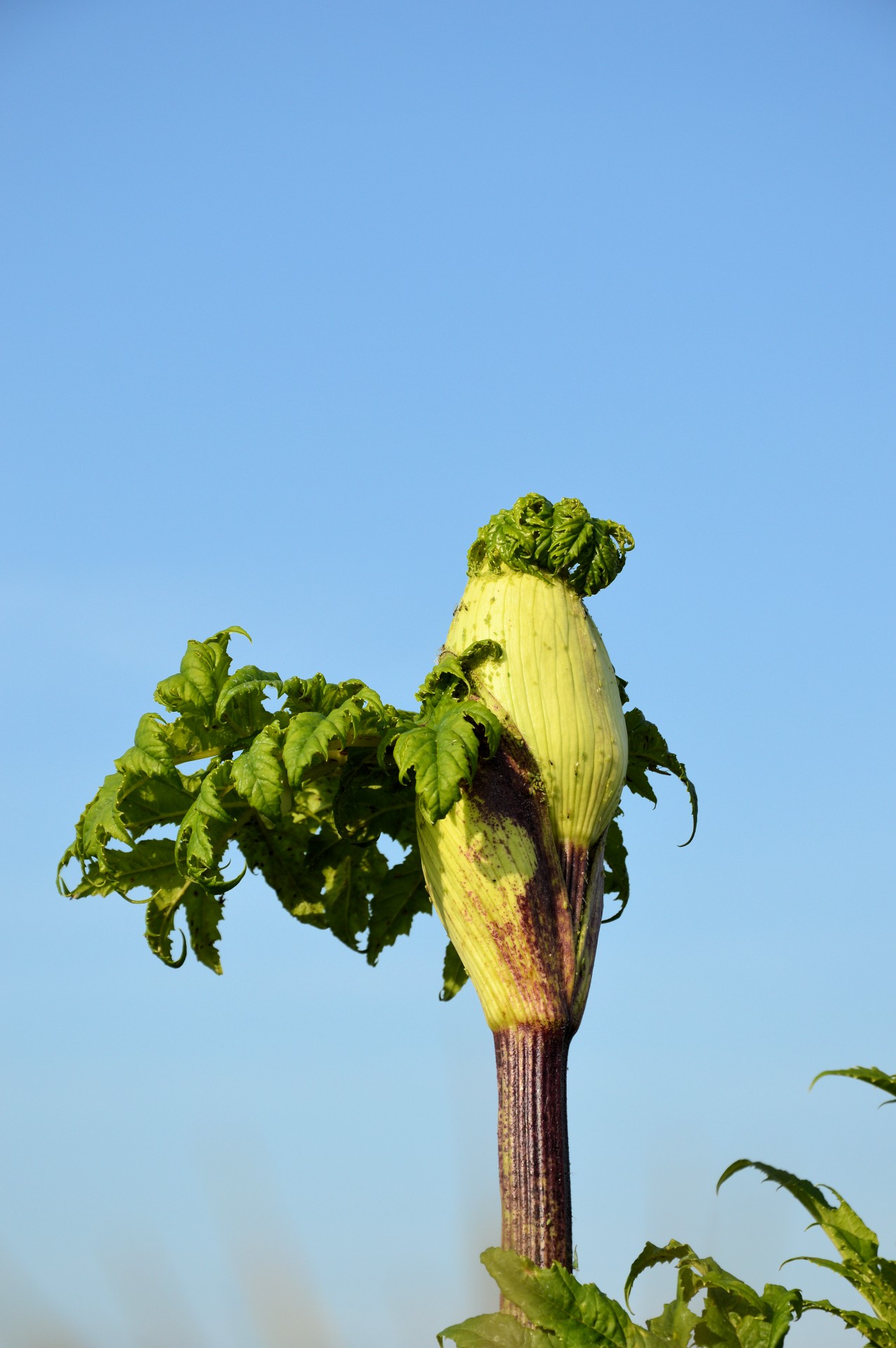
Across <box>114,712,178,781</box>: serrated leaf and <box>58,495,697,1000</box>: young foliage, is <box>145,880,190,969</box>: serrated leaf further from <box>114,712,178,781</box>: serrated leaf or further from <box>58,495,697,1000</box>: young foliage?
<box>114,712,178,781</box>: serrated leaf

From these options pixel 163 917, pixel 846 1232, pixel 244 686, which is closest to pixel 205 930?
pixel 163 917

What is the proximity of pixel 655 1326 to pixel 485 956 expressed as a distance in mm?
1687

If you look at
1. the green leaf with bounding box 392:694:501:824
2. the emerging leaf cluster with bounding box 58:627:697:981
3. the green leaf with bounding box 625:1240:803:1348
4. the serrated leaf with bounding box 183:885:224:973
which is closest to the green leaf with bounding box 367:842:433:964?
the emerging leaf cluster with bounding box 58:627:697:981

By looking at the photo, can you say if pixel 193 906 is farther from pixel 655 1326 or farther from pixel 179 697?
pixel 655 1326

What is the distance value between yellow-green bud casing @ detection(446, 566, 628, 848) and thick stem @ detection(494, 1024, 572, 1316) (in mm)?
944

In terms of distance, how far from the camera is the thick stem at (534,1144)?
6.30 m

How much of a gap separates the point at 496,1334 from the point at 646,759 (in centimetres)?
305

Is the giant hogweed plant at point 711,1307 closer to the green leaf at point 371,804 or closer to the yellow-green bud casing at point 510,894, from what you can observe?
the yellow-green bud casing at point 510,894

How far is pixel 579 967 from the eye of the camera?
670 cm

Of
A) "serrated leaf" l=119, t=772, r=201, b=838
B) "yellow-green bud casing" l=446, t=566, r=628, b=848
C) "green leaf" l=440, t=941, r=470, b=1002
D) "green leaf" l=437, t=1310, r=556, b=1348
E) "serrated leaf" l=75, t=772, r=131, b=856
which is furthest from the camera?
"green leaf" l=440, t=941, r=470, b=1002

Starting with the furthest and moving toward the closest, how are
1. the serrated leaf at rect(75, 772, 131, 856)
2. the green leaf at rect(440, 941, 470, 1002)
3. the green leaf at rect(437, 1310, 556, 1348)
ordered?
1. the green leaf at rect(440, 941, 470, 1002)
2. the serrated leaf at rect(75, 772, 131, 856)
3. the green leaf at rect(437, 1310, 556, 1348)

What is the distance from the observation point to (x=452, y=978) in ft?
26.4

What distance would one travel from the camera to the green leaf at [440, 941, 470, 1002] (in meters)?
8.05

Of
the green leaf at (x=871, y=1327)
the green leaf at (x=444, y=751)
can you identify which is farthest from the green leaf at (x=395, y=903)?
the green leaf at (x=871, y=1327)
